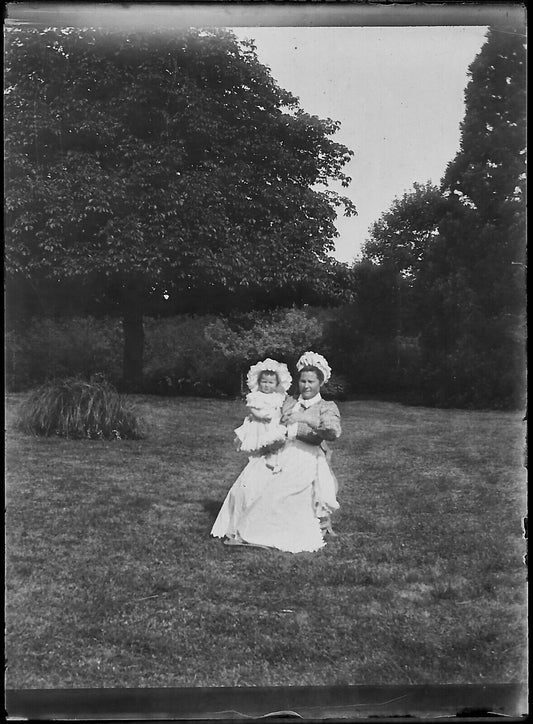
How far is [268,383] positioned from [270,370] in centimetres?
9

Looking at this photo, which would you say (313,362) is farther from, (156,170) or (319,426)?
(156,170)

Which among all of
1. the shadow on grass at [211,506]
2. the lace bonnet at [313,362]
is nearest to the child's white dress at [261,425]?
the lace bonnet at [313,362]

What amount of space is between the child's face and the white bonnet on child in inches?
1.1

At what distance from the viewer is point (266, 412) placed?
168 inches

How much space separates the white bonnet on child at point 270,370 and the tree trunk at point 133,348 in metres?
0.80

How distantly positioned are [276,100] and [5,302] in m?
2.31

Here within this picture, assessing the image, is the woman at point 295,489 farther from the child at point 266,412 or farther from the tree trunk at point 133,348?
the tree trunk at point 133,348

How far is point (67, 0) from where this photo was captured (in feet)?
14.1

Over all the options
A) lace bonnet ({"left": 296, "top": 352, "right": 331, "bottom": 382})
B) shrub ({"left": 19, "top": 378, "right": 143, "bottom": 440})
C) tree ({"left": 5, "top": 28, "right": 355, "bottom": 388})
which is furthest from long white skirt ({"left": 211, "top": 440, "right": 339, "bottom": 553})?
tree ({"left": 5, "top": 28, "right": 355, "bottom": 388})

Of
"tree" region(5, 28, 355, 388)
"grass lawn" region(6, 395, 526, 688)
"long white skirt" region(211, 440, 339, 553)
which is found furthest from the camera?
"tree" region(5, 28, 355, 388)

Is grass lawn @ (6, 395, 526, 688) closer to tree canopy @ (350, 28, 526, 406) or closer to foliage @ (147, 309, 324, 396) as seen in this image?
foliage @ (147, 309, 324, 396)

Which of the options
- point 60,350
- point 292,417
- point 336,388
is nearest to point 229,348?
point 292,417

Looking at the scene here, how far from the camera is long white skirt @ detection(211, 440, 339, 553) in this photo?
167 inches

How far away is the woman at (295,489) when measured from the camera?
13.9ft
